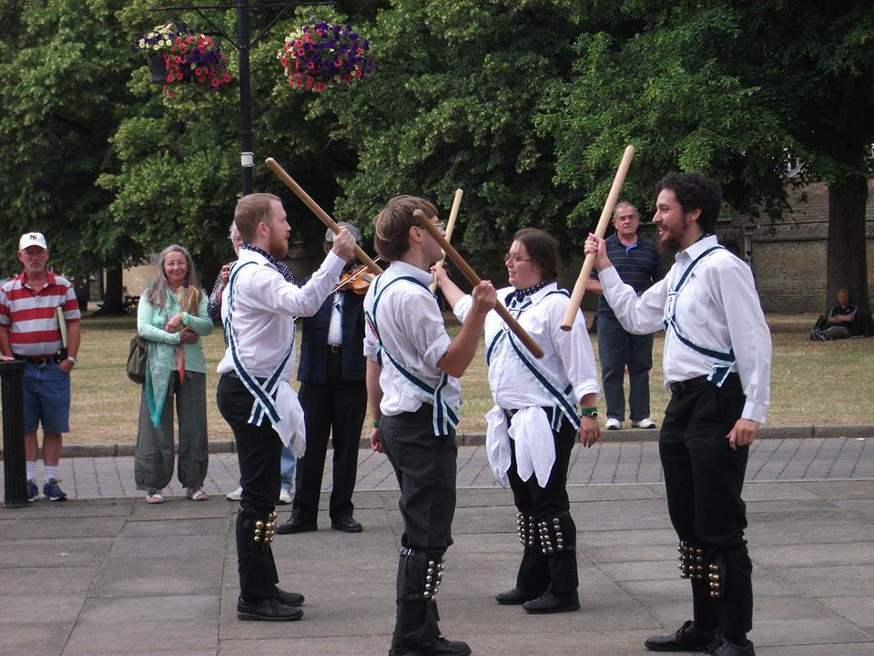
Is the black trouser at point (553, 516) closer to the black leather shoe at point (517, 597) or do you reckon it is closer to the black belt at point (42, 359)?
the black leather shoe at point (517, 597)

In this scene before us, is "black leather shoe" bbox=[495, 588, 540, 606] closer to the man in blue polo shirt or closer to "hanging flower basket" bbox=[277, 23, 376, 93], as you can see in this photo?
the man in blue polo shirt

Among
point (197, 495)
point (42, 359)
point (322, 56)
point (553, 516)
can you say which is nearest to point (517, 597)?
point (553, 516)

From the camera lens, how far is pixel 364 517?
9164 mm

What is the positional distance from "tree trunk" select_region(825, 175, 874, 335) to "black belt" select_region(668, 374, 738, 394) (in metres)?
22.8

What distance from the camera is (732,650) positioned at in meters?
5.38

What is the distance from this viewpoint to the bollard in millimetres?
9828

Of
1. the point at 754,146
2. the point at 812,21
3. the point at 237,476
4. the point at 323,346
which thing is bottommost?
the point at 237,476

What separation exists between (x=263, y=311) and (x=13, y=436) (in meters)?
4.23

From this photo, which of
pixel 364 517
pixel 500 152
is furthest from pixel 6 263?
pixel 364 517

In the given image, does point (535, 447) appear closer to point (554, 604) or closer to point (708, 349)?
point (554, 604)

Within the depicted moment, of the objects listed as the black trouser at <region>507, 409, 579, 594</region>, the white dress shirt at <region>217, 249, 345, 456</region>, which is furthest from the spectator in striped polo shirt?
the black trouser at <region>507, 409, 579, 594</region>

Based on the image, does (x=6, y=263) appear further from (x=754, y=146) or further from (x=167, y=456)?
(x=167, y=456)

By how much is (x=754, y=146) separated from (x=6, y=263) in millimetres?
24515

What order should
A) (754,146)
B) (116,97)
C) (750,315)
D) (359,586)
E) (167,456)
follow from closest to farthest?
(750,315) < (359,586) < (167,456) < (754,146) < (116,97)
